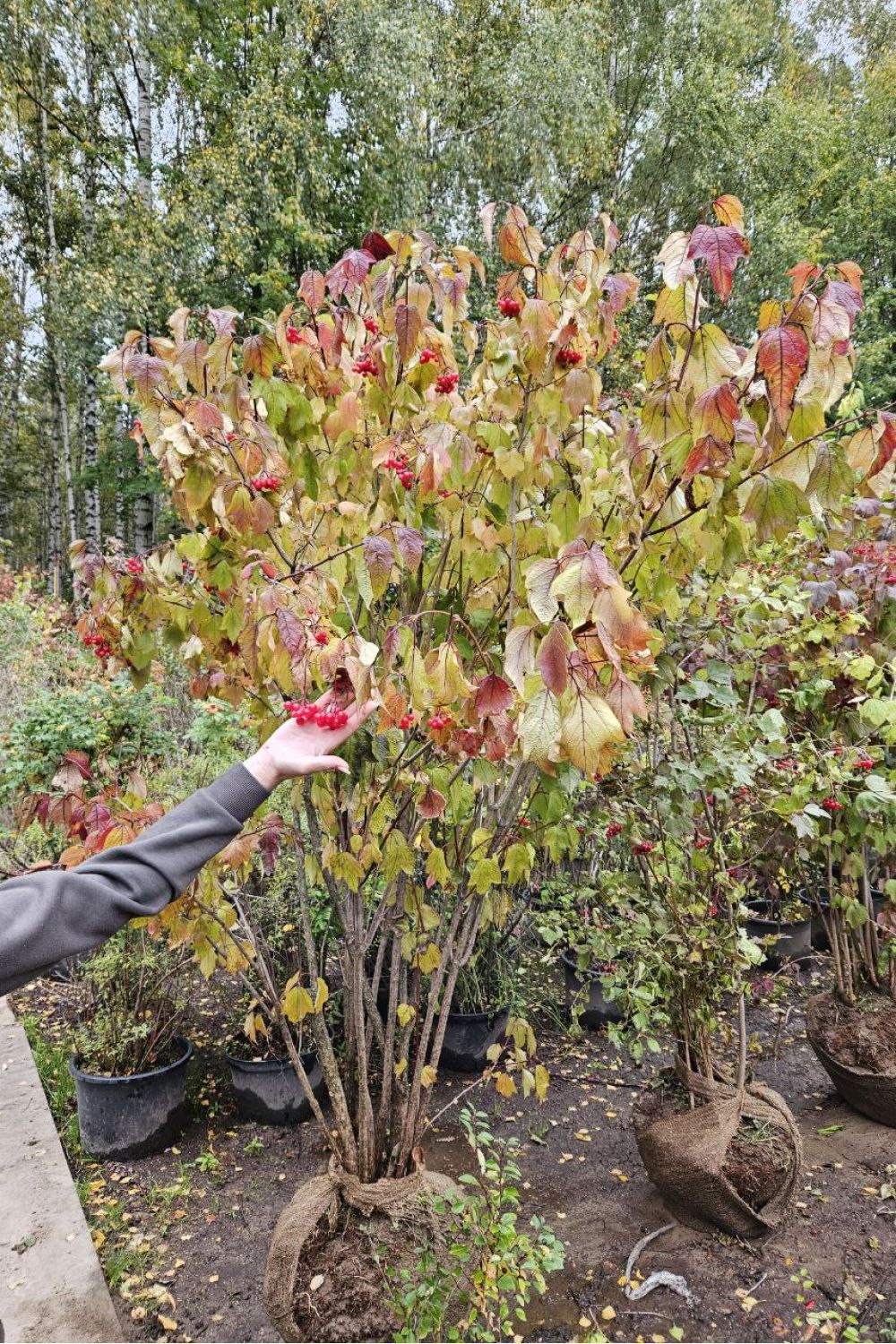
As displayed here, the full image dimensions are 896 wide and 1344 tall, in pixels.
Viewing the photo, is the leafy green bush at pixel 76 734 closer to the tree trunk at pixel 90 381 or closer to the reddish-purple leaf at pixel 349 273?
the reddish-purple leaf at pixel 349 273

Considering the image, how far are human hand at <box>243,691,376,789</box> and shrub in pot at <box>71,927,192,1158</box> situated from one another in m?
2.04

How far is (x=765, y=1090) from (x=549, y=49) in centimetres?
1218

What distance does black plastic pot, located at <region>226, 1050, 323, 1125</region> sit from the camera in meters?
2.91

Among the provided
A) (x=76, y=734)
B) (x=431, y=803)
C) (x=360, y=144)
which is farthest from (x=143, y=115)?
(x=431, y=803)

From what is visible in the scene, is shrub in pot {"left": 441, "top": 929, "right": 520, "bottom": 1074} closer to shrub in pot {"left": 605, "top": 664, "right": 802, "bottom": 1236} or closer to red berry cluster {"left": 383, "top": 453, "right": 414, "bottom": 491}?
shrub in pot {"left": 605, "top": 664, "right": 802, "bottom": 1236}

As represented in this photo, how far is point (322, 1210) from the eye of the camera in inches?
76.4

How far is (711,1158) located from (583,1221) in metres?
0.50

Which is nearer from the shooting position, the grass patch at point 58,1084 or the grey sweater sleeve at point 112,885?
the grey sweater sleeve at point 112,885

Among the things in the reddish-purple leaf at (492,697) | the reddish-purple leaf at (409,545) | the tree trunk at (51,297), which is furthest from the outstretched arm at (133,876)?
the tree trunk at (51,297)

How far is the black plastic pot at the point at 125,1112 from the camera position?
2.75 metres

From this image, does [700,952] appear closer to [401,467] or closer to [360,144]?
[401,467]

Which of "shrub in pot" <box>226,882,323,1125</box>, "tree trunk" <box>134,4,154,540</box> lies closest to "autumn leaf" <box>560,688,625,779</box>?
"shrub in pot" <box>226,882,323,1125</box>

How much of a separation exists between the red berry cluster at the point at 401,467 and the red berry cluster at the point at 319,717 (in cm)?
59

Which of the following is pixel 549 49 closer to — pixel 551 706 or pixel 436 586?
pixel 436 586
